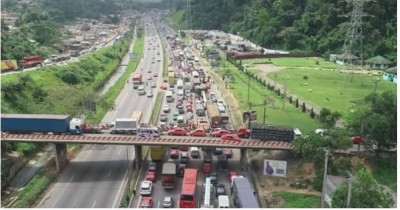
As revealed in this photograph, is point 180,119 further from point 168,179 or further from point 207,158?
point 168,179

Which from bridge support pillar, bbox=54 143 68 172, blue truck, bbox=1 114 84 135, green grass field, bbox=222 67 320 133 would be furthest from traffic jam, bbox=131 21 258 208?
blue truck, bbox=1 114 84 135

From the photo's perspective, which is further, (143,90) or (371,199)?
(143,90)

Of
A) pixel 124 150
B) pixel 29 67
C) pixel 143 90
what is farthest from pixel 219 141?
pixel 29 67

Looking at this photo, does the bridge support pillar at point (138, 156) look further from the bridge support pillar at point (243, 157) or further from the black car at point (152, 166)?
the bridge support pillar at point (243, 157)

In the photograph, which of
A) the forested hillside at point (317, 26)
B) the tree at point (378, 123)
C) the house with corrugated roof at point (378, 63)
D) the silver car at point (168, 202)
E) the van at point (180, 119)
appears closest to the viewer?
the silver car at point (168, 202)

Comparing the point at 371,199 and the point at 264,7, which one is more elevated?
the point at 264,7

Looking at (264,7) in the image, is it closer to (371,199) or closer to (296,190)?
(296,190)

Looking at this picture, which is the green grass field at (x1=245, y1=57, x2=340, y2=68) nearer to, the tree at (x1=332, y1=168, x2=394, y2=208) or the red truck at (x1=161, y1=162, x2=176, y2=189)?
the red truck at (x1=161, y1=162, x2=176, y2=189)

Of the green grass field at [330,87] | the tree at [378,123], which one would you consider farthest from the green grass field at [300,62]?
the tree at [378,123]
